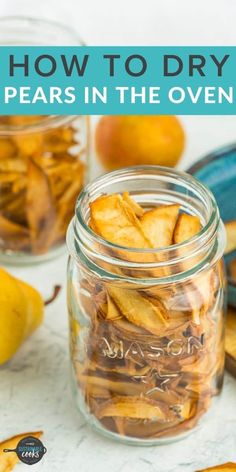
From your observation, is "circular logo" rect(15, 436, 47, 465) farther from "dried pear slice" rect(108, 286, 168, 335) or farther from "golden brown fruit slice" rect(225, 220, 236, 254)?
"golden brown fruit slice" rect(225, 220, 236, 254)

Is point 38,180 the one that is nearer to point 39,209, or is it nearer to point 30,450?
point 39,209

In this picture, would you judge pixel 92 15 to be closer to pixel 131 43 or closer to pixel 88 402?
pixel 131 43

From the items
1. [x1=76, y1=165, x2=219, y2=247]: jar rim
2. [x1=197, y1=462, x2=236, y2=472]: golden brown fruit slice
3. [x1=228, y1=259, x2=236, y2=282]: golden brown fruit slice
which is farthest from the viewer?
[x1=228, y1=259, x2=236, y2=282]: golden brown fruit slice

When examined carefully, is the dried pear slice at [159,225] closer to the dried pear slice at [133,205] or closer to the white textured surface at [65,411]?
the dried pear slice at [133,205]

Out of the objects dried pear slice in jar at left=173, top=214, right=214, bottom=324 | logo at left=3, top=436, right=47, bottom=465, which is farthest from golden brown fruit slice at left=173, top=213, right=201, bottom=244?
logo at left=3, top=436, right=47, bottom=465

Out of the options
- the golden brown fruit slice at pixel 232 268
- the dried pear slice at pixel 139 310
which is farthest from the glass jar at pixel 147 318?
the golden brown fruit slice at pixel 232 268

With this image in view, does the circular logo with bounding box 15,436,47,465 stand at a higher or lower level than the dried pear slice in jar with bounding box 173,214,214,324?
lower

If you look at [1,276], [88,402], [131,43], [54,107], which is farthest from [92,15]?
[88,402]
